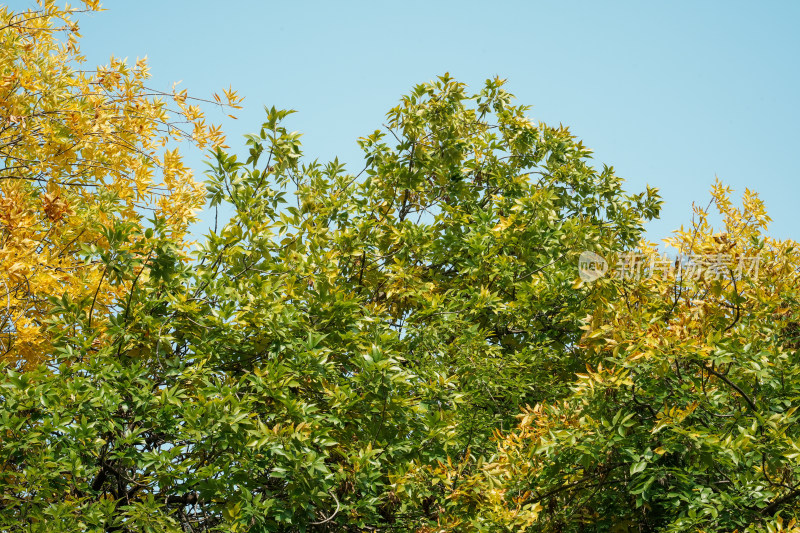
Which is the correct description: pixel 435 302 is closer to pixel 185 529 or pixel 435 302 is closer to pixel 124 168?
pixel 185 529

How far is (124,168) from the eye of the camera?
665 centimetres

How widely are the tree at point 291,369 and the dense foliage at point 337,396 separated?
23mm

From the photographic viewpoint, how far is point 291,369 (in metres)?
4.89

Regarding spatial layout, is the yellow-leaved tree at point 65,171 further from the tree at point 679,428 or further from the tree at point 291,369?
the tree at point 679,428

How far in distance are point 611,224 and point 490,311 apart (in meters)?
2.08

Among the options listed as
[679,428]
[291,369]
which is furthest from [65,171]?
[679,428]

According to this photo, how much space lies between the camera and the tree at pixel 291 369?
14.7ft

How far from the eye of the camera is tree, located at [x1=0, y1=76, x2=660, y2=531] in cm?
447

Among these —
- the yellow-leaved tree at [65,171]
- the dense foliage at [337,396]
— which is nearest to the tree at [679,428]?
the dense foliage at [337,396]

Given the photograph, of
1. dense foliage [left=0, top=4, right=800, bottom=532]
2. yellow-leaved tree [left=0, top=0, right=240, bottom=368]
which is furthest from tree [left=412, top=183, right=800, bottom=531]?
yellow-leaved tree [left=0, top=0, right=240, bottom=368]

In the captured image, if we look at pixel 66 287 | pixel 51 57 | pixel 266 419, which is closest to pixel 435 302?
pixel 266 419

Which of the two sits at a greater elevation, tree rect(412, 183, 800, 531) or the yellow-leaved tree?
the yellow-leaved tree

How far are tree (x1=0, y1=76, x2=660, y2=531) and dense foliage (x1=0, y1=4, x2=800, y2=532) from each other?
0.08 feet

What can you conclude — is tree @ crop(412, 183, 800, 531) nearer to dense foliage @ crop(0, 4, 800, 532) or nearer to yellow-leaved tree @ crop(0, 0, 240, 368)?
dense foliage @ crop(0, 4, 800, 532)
